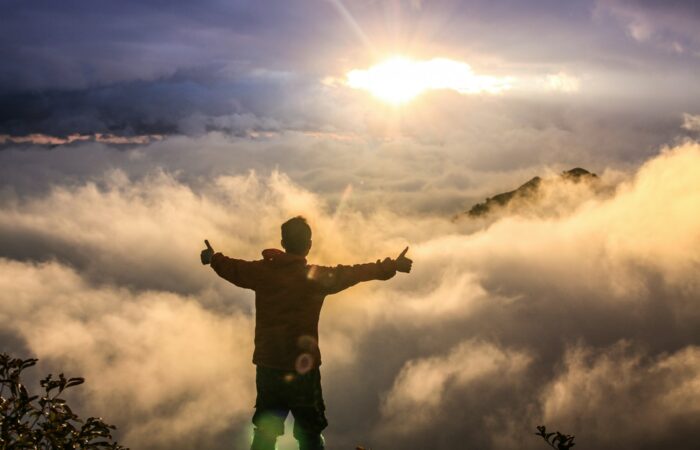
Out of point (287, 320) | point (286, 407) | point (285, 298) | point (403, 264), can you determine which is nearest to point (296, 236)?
point (285, 298)

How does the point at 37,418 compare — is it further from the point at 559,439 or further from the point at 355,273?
the point at 559,439

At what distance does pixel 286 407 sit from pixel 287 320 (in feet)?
3.14

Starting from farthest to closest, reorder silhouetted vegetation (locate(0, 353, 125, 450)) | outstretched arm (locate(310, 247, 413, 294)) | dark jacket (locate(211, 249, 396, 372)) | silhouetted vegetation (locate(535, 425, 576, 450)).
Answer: dark jacket (locate(211, 249, 396, 372)) → outstretched arm (locate(310, 247, 413, 294)) → silhouetted vegetation (locate(0, 353, 125, 450)) → silhouetted vegetation (locate(535, 425, 576, 450))

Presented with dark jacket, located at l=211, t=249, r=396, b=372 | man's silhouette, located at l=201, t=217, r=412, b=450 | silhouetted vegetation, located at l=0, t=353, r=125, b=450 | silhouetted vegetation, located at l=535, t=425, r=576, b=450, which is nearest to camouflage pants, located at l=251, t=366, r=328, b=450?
man's silhouette, located at l=201, t=217, r=412, b=450

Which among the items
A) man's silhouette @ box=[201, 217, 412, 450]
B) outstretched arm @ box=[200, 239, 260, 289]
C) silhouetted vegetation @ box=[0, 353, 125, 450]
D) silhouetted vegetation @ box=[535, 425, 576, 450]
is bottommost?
silhouetted vegetation @ box=[535, 425, 576, 450]

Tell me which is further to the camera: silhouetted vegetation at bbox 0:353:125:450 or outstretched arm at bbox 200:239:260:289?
outstretched arm at bbox 200:239:260:289

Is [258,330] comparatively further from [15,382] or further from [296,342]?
[15,382]

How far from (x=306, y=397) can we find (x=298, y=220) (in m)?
1.88

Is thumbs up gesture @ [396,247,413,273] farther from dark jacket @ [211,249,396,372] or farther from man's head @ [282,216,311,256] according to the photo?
man's head @ [282,216,311,256]

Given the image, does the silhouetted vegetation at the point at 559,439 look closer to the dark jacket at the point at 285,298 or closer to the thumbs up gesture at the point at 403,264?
the thumbs up gesture at the point at 403,264

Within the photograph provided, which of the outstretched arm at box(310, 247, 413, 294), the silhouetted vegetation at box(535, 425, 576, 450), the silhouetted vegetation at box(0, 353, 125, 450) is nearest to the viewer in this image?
the silhouetted vegetation at box(535, 425, 576, 450)

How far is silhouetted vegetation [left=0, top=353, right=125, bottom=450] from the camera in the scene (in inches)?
199

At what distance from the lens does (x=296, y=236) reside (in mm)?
6320

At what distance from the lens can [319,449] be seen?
6.48 m
